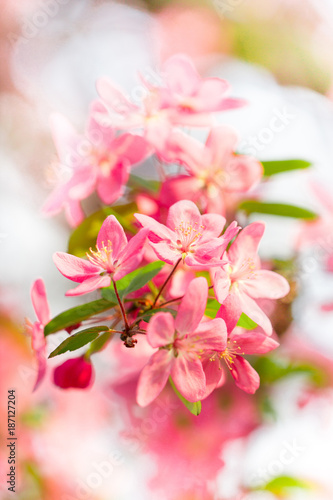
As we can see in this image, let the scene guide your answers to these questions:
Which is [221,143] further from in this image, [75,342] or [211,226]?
[75,342]

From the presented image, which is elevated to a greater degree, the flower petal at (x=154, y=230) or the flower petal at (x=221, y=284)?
the flower petal at (x=154, y=230)

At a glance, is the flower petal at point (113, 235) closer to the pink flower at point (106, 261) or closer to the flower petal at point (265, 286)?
the pink flower at point (106, 261)

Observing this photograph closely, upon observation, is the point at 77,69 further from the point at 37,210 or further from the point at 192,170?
the point at 192,170

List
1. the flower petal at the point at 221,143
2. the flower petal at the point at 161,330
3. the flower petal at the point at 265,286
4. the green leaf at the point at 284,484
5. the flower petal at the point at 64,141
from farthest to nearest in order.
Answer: the green leaf at the point at 284,484
the flower petal at the point at 64,141
the flower petal at the point at 221,143
the flower petal at the point at 265,286
the flower petal at the point at 161,330

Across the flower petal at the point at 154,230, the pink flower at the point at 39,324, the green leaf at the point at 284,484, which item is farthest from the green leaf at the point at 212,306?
the green leaf at the point at 284,484

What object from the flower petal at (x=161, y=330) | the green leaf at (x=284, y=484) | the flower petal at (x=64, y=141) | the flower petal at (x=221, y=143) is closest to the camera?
the flower petal at (x=161, y=330)

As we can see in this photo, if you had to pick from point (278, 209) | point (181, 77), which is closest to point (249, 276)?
point (278, 209)

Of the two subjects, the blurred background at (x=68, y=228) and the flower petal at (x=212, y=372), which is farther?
the blurred background at (x=68, y=228)

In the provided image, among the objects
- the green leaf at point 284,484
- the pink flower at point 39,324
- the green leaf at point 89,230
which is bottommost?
the green leaf at point 284,484
